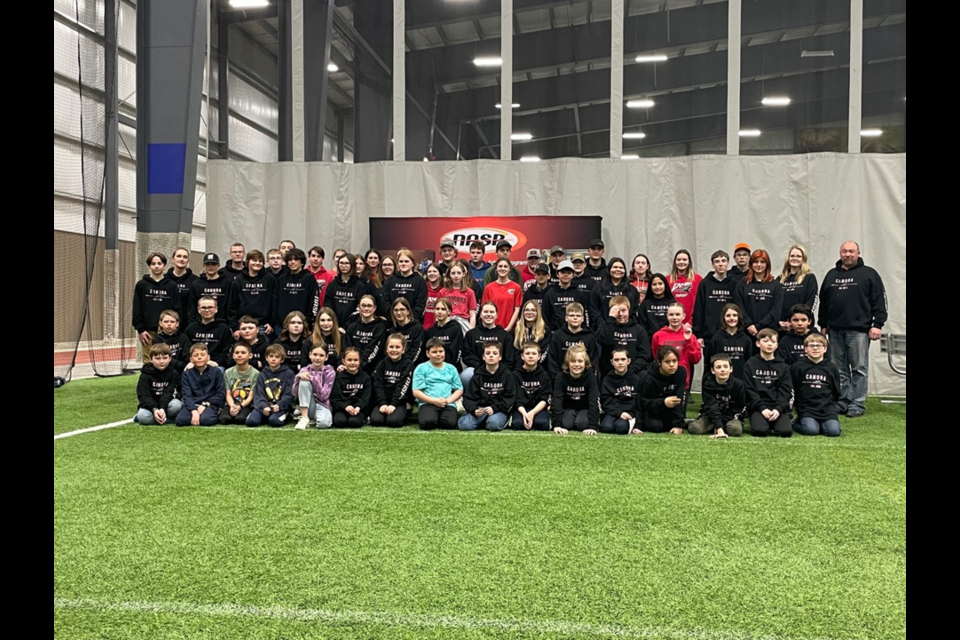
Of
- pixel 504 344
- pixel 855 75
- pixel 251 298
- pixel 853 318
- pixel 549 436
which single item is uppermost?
pixel 855 75

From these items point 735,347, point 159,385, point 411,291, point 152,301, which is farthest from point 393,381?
point 735,347

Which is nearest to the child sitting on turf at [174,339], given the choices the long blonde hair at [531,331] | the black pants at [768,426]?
the long blonde hair at [531,331]

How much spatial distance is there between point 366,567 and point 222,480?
1935 mm

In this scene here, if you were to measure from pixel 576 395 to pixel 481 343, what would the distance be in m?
1.22

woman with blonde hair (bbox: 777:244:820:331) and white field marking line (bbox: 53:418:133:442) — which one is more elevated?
woman with blonde hair (bbox: 777:244:820:331)

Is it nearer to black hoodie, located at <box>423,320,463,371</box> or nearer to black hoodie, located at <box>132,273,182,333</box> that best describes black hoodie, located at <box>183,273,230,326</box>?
black hoodie, located at <box>132,273,182,333</box>

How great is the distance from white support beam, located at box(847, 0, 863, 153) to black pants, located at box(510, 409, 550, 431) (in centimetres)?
684

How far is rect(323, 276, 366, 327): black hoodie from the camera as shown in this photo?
25.6 ft

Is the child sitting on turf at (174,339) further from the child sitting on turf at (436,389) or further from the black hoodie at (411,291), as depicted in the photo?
the child sitting on turf at (436,389)

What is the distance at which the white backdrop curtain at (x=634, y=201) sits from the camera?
32.0 feet

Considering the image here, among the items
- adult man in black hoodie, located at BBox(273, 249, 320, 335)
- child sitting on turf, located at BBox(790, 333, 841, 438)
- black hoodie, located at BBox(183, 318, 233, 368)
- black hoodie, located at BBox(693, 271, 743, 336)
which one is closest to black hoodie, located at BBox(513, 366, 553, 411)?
black hoodie, located at BBox(693, 271, 743, 336)

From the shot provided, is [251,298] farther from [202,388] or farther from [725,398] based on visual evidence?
[725,398]

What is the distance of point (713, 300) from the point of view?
7719mm
